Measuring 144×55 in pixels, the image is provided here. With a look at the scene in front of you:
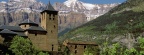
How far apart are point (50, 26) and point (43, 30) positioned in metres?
2.73

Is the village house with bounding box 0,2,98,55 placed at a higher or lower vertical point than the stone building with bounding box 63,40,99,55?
higher

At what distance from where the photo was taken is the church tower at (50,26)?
8406 centimetres

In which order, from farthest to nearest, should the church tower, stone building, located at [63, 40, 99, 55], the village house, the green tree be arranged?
stone building, located at [63, 40, 99, 55]
the church tower
the village house
the green tree

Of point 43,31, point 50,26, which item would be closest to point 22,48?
point 43,31

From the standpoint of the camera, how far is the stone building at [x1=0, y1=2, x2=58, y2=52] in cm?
8031

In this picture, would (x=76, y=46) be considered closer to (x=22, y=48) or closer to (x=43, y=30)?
(x=43, y=30)

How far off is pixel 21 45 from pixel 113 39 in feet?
391

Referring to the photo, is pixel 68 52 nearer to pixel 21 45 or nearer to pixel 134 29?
pixel 21 45

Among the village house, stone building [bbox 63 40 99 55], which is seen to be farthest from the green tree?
stone building [bbox 63 40 99 55]

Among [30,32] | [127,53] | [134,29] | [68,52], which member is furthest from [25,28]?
[134,29]

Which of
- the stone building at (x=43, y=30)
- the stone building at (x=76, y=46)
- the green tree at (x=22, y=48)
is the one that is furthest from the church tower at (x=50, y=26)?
the green tree at (x=22, y=48)

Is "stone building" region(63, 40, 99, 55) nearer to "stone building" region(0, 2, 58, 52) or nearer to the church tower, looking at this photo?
the church tower

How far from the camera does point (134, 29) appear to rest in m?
195

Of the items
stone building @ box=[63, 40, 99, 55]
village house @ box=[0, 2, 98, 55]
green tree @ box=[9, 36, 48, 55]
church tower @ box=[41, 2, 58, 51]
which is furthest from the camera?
stone building @ box=[63, 40, 99, 55]
